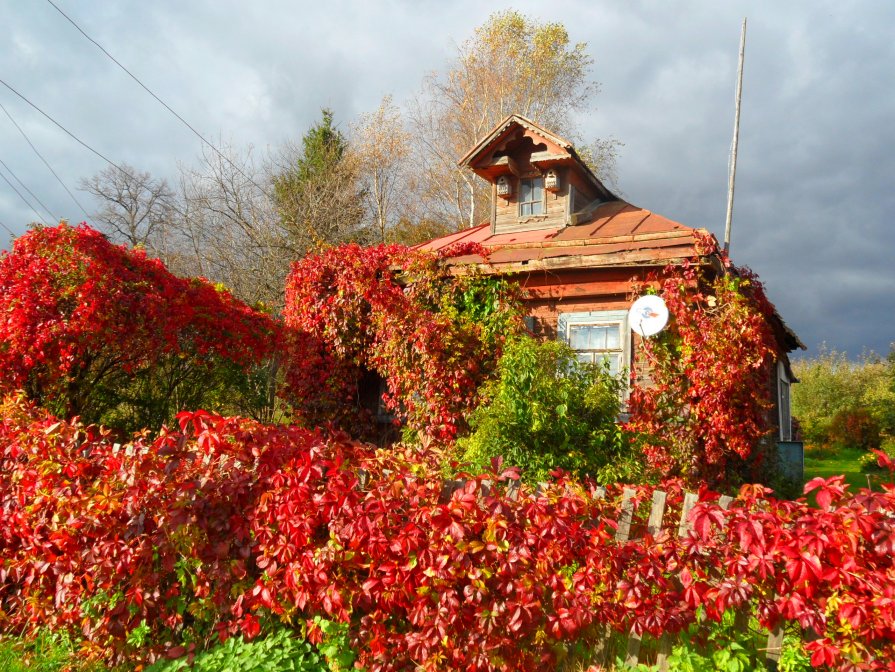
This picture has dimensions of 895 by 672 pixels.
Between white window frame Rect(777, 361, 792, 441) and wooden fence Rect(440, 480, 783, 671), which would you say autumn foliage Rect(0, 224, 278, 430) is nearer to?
wooden fence Rect(440, 480, 783, 671)

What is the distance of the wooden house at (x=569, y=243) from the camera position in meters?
8.71

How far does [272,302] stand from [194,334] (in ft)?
44.2

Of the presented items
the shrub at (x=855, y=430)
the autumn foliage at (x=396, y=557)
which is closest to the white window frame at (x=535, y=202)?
the autumn foliage at (x=396, y=557)

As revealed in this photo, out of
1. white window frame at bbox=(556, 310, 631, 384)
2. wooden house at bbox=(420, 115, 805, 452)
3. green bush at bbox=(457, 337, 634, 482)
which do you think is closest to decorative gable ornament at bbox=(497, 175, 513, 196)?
wooden house at bbox=(420, 115, 805, 452)

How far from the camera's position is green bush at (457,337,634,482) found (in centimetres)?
577

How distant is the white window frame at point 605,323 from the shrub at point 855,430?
14031mm

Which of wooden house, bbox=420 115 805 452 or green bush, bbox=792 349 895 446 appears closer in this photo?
wooden house, bbox=420 115 805 452

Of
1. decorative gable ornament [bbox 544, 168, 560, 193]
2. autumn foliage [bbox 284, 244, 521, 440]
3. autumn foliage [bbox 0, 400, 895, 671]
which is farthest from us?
decorative gable ornament [bbox 544, 168, 560, 193]

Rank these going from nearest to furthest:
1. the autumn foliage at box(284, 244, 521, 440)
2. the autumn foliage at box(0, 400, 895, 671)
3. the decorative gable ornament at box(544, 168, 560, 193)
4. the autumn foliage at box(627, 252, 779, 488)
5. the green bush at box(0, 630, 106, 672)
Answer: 1. the autumn foliage at box(0, 400, 895, 671)
2. the green bush at box(0, 630, 106, 672)
3. the autumn foliage at box(627, 252, 779, 488)
4. the autumn foliage at box(284, 244, 521, 440)
5. the decorative gable ornament at box(544, 168, 560, 193)

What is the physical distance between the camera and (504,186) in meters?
11.9

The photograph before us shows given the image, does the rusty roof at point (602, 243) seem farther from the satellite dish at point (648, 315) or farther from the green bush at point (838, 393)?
the green bush at point (838, 393)

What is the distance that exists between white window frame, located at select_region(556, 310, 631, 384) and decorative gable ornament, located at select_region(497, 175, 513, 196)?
3.55 m

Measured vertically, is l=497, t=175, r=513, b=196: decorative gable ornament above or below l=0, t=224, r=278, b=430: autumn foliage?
above

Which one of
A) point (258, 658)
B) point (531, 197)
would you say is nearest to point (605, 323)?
→ point (531, 197)
